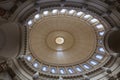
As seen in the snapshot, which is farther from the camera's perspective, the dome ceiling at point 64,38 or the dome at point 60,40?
the dome ceiling at point 64,38

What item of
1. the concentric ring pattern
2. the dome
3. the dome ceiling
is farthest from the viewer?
the dome ceiling

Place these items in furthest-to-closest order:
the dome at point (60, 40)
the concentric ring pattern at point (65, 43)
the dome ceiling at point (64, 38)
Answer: the dome ceiling at point (64, 38) < the concentric ring pattern at point (65, 43) < the dome at point (60, 40)

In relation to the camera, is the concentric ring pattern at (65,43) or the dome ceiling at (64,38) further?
the dome ceiling at (64,38)

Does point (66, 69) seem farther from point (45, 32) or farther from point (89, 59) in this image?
point (45, 32)

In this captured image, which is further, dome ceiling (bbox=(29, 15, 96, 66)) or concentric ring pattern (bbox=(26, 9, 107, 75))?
dome ceiling (bbox=(29, 15, 96, 66))

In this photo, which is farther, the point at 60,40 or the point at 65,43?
the point at 65,43

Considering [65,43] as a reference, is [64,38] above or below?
above

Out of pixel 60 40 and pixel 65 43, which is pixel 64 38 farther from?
pixel 65 43

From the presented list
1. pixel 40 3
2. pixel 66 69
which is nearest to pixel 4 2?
pixel 40 3

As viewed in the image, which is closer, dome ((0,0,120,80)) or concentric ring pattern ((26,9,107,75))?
dome ((0,0,120,80))

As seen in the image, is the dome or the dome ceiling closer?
the dome

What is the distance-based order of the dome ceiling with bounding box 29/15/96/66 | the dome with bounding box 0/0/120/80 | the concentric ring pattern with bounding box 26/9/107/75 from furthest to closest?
the dome ceiling with bounding box 29/15/96/66 < the concentric ring pattern with bounding box 26/9/107/75 < the dome with bounding box 0/0/120/80

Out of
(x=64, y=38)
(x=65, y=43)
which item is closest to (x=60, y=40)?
(x=64, y=38)

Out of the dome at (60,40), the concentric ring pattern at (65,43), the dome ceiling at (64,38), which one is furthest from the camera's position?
the dome ceiling at (64,38)
